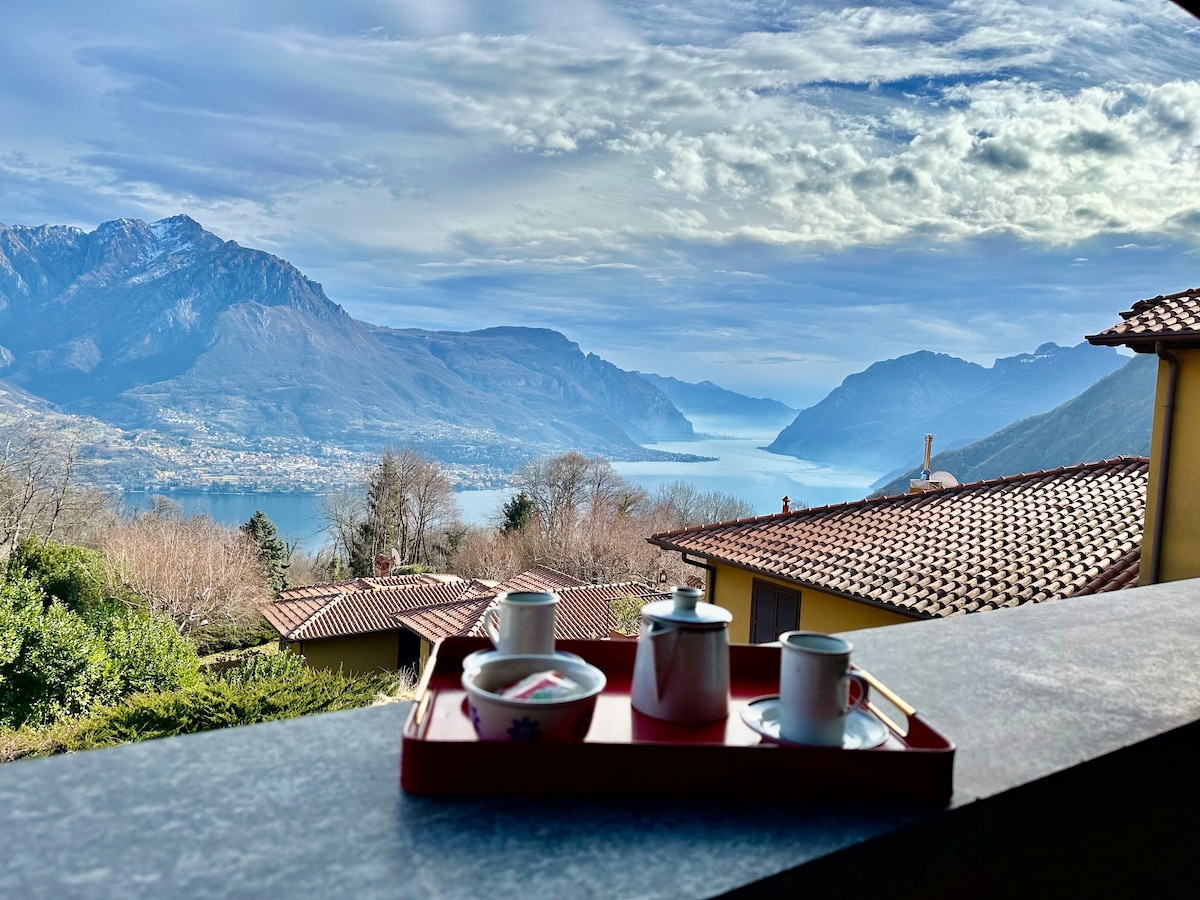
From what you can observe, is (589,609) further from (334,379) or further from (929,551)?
(334,379)

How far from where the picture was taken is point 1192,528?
5.87 meters

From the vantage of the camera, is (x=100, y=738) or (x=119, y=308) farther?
(x=119, y=308)

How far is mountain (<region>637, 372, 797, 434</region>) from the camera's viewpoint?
152 metres

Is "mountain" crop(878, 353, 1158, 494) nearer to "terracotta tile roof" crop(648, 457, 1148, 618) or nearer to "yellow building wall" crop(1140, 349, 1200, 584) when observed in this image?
"terracotta tile roof" crop(648, 457, 1148, 618)

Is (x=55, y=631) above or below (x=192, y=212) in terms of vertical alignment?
below

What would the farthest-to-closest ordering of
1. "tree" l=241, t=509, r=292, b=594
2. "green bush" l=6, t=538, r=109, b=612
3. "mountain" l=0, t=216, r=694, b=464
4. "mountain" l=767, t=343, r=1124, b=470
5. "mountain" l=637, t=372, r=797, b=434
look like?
"mountain" l=637, t=372, r=797, b=434 → "mountain" l=0, t=216, r=694, b=464 → "mountain" l=767, t=343, r=1124, b=470 → "tree" l=241, t=509, r=292, b=594 → "green bush" l=6, t=538, r=109, b=612

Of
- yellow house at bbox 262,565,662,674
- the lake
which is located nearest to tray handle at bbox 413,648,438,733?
yellow house at bbox 262,565,662,674

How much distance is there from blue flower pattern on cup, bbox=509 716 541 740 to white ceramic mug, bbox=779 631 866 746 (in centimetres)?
24

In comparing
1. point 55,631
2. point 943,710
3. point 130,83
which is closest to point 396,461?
point 55,631

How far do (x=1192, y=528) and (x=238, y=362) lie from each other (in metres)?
140

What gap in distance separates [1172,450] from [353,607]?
16.9 m

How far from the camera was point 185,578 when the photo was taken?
2152 centimetres

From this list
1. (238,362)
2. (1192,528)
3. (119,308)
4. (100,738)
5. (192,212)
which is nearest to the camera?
(1192,528)

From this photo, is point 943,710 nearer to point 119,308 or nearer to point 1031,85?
point 1031,85
